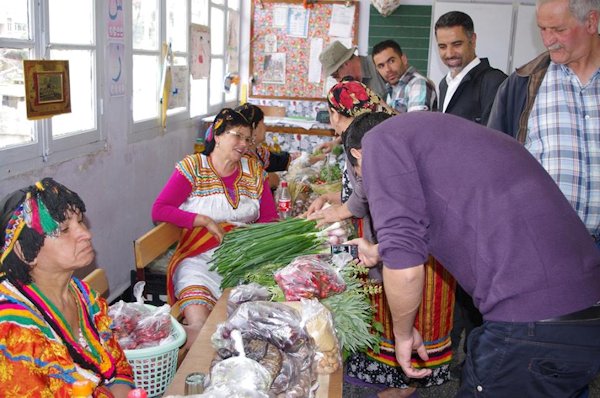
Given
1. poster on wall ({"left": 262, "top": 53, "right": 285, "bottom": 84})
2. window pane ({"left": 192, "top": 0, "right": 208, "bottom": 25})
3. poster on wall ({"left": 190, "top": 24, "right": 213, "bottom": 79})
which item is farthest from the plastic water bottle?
poster on wall ({"left": 262, "top": 53, "right": 285, "bottom": 84})

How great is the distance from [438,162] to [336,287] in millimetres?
661

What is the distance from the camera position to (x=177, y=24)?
509cm

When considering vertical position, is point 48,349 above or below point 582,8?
below

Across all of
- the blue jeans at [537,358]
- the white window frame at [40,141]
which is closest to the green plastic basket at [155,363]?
the blue jeans at [537,358]

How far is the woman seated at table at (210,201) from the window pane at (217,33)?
11.2ft

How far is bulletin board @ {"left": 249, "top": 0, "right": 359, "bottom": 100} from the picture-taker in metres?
7.12

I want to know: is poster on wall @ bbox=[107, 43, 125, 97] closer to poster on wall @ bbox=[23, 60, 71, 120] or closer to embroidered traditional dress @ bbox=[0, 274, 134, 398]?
poster on wall @ bbox=[23, 60, 71, 120]

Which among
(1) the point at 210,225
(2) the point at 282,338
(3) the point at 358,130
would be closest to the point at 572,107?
(3) the point at 358,130

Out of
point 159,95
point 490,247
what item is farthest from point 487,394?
point 159,95

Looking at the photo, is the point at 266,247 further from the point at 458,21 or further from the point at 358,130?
the point at 458,21

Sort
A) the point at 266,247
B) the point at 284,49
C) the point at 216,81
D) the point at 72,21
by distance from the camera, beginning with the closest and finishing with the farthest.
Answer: the point at 266,247
the point at 72,21
the point at 216,81
the point at 284,49

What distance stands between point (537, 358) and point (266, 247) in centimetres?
113

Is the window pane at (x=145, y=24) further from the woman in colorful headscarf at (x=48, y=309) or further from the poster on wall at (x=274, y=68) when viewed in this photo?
the poster on wall at (x=274, y=68)

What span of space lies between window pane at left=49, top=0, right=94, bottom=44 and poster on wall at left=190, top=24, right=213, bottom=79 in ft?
6.37
